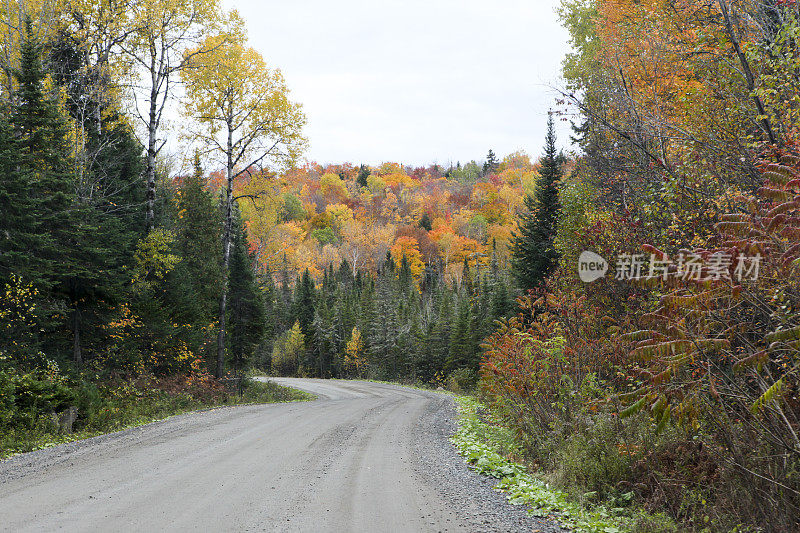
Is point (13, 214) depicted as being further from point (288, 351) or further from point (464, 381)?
point (288, 351)

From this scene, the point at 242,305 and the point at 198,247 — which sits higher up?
the point at 198,247

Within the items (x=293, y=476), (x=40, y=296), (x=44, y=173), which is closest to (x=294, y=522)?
(x=293, y=476)

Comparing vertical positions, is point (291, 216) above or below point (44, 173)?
above

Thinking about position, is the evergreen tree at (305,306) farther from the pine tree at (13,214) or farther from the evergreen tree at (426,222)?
the pine tree at (13,214)

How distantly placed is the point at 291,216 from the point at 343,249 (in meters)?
11.0

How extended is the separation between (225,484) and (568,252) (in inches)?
424

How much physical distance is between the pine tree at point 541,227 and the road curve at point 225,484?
13687mm

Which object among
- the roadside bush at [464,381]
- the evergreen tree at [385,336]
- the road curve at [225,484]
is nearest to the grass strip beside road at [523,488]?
the road curve at [225,484]

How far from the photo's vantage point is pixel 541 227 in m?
22.2

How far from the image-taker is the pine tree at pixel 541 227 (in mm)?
21688

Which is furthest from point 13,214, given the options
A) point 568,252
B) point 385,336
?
point 385,336

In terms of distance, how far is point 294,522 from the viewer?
189 inches

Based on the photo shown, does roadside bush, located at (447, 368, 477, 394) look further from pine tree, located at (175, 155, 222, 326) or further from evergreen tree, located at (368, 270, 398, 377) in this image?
pine tree, located at (175, 155, 222, 326)

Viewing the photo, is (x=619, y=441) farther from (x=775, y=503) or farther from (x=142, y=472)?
(x=142, y=472)
